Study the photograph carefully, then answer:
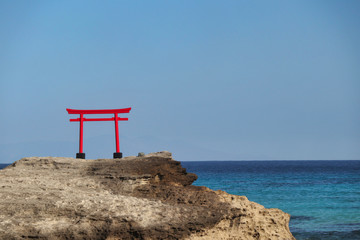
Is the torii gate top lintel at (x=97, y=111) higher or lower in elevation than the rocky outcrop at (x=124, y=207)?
higher

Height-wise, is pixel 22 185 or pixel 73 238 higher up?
pixel 22 185

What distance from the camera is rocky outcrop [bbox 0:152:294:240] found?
7.82m

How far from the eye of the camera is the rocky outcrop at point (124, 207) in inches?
308

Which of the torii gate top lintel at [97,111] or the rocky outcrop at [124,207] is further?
the torii gate top lintel at [97,111]

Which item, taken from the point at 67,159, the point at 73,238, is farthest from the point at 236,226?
the point at 67,159

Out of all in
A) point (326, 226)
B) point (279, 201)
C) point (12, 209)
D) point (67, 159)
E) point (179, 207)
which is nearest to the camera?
point (12, 209)

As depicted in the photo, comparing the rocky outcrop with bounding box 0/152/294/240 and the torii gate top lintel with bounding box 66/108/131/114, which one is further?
the torii gate top lintel with bounding box 66/108/131/114

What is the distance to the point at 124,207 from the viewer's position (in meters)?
8.41

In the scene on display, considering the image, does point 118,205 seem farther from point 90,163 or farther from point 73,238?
point 90,163

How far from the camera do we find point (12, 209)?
26.8 feet

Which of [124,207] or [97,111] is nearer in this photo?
[124,207]

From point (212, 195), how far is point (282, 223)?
1.73 meters

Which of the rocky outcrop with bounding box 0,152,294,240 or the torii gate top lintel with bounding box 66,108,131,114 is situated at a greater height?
the torii gate top lintel with bounding box 66,108,131,114

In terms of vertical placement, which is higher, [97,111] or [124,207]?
[97,111]
